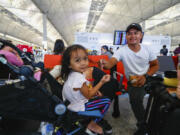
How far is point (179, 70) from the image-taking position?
668 millimetres

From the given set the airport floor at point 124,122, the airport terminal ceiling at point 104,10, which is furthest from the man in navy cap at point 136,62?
the airport terminal ceiling at point 104,10

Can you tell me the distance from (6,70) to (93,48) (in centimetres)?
693

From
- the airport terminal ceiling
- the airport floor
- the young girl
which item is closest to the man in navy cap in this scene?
the airport floor

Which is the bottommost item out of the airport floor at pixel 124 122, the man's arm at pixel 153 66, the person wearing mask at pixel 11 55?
the airport floor at pixel 124 122

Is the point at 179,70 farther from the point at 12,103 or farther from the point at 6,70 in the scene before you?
the point at 6,70

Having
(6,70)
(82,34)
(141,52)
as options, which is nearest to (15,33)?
(82,34)

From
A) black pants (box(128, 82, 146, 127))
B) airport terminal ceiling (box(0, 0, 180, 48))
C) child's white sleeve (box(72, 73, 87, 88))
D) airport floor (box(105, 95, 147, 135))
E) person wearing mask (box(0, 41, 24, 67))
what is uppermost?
airport terminal ceiling (box(0, 0, 180, 48))

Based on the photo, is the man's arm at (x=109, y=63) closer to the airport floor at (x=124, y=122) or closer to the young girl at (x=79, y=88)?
the young girl at (x=79, y=88)

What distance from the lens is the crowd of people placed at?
990mm

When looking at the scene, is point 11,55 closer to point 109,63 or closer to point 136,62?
point 109,63

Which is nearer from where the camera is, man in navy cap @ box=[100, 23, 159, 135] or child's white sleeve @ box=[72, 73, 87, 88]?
child's white sleeve @ box=[72, 73, 87, 88]

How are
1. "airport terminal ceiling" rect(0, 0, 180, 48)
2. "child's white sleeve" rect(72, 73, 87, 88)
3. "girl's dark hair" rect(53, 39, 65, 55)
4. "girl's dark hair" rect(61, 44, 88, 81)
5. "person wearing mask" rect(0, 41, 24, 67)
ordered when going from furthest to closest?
"airport terminal ceiling" rect(0, 0, 180, 48) → "girl's dark hair" rect(53, 39, 65, 55) → "person wearing mask" rect(0, 41, 24, 67) → "girl's dark hair" rect(61, 44, 88, 81) → "child's white sleeve" rect(72, 73, 87, 88)

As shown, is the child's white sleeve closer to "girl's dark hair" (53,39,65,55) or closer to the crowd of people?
the crowd of people

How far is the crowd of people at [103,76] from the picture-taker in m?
0.99
